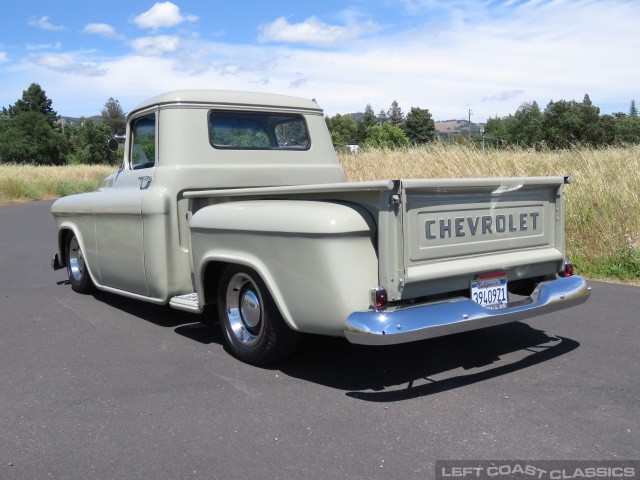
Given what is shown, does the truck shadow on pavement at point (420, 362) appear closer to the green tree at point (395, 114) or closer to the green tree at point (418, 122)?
the green tree at point (418, 122)

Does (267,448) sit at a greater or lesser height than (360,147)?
lesser

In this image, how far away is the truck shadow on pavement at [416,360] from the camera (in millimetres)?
4180

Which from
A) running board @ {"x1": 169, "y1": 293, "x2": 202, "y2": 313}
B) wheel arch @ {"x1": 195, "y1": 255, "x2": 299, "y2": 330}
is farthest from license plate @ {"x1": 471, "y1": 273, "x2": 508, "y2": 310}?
running board @ {"x1": 169, "y1": 293, "x2": 202, "y2": 313}

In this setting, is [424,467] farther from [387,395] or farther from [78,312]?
[78,312]

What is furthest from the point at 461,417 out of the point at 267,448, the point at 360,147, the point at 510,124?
the point at 510,124

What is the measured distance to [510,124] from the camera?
174 ft

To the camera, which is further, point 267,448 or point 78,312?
point 78,312

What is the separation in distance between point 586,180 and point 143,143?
21.7ft

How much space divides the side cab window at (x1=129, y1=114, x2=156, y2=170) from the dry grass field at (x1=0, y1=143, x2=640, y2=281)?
17.6 feet

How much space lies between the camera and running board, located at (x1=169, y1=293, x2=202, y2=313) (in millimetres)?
5023

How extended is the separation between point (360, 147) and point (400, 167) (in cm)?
341

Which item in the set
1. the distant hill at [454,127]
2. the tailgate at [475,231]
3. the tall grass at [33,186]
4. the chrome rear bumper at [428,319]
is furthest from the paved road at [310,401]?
the tall grass at [33,186]

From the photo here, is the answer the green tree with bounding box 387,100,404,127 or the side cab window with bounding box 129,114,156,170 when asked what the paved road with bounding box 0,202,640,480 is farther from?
the green tree with bounding box 387,100,404,127

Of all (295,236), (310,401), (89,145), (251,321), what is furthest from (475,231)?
(89,145)
